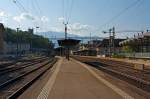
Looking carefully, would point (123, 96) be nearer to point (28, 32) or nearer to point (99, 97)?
point (99, 97)

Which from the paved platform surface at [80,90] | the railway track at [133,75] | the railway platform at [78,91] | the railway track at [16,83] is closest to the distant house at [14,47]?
the railway track at [133,75]

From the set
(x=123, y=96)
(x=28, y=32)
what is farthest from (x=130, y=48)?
(x=123, y=96)

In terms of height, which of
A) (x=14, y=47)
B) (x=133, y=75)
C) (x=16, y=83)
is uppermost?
(x=14, y=47)

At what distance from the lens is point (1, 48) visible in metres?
122

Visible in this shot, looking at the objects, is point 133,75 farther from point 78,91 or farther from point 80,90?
point 78,91

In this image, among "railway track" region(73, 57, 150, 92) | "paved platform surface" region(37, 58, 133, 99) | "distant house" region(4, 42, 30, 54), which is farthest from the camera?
"distant house" region(4, 42, 30, 54)

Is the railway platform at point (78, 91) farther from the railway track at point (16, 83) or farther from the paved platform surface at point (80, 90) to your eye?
the railway track at point (16, 83)

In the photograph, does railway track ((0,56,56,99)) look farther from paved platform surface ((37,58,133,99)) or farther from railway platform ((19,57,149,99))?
paved platform surface ((37,58,133,99))

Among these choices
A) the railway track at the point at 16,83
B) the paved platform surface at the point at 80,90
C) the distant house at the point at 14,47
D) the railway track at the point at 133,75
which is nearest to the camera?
the paved platform surface at the point at 80,90

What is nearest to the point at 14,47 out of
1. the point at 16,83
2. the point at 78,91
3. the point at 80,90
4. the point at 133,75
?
the point at 133,75

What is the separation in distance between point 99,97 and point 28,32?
546 feet

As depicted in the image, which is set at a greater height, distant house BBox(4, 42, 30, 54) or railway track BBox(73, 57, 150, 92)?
distant house BBox(4, 42, 30, 54)

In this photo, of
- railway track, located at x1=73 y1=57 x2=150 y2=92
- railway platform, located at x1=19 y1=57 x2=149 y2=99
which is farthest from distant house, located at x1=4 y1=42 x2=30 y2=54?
railway platform, located at x1=19 y1=57 x2=149 y2=99

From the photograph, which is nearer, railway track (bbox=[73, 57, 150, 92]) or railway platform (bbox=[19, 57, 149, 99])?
railway platform (bbox=[19, 57, 149, 99])
